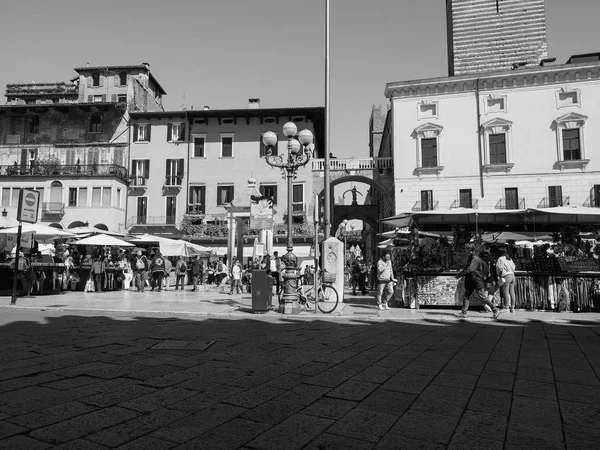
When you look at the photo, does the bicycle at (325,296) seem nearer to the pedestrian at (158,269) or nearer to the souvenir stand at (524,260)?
the souvenir stand at (524,260)

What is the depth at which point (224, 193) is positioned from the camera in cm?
3900

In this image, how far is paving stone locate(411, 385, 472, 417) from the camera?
3746 millimetres

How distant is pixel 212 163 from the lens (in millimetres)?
39312

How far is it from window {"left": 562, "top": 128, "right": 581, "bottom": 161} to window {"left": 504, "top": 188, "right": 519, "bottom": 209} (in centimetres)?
366

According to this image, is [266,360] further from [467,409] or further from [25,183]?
[25,183]

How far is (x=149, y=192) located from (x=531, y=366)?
3745 cm

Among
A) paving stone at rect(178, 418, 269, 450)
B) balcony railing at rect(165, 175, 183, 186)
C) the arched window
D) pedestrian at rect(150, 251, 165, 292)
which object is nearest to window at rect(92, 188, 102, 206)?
balcony railing at rect(165, 175, 183, 186)

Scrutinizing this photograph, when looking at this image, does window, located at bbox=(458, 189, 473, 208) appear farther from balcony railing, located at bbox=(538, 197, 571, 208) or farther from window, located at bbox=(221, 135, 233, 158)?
window, located at bbox=(221, 135, 233, 158)

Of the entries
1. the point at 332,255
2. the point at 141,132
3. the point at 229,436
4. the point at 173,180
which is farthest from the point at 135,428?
the point at 141,132

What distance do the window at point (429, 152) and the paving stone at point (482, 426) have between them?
3061 cm

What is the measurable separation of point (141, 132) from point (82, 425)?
39788mm

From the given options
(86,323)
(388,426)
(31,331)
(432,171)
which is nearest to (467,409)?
(388,426)

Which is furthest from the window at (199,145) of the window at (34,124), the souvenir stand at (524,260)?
the souvenir stand at (524,260)

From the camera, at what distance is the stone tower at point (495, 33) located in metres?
53.0
